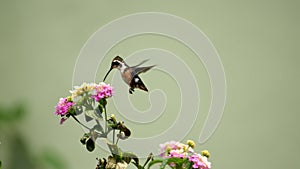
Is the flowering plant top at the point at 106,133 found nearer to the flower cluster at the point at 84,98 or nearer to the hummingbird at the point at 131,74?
the flower cluster at the point at 84,98

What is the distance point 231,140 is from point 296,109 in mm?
254

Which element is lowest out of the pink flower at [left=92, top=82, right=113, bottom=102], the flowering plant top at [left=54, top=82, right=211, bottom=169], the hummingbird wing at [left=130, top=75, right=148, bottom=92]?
the flowering plant top at [left=54, top=82, right=211, bottom=169]

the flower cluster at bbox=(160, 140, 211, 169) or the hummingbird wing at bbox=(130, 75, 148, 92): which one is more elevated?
the hummingbird wing at bbox=(130, 75, 148, 92)

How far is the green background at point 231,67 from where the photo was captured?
53.0 inches

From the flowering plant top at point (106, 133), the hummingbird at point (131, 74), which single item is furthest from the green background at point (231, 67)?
the flowering plant top at point (106, 133)

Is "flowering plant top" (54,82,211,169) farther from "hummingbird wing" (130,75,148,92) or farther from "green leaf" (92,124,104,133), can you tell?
"hummingbird wing" (130,75,148,92)

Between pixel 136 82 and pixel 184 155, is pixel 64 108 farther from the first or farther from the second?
pixel 184 155

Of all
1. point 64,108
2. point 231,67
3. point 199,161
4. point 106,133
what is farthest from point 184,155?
point 231,67

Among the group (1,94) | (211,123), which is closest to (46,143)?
(1,94)

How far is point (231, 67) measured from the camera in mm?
1386

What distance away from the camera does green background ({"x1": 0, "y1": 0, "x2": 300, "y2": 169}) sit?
1.35 m

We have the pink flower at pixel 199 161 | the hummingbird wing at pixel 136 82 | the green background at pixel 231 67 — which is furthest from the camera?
the green background at pixel 231 67

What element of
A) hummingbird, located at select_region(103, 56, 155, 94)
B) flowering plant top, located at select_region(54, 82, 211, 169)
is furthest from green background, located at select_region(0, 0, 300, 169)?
flowering plant top, located at select_region(54, 82, 211, 169)

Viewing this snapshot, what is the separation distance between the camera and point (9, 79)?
164cm
